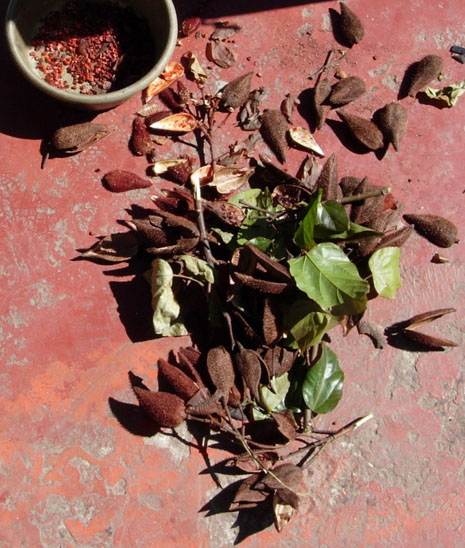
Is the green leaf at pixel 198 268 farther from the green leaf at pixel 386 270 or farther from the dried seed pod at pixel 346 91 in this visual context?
the dried seed pod at pixel 346 91

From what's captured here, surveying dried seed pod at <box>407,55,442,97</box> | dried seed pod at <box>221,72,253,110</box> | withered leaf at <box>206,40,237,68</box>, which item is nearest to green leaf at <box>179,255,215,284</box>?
dried seed pod at <box>221,72,253,110</box>

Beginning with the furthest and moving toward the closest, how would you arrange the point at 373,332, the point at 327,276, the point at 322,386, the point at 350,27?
the point at 350,27, the point at 373,332, the point at 322,386, the point at 327,276

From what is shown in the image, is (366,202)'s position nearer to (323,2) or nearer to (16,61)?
(323,2)

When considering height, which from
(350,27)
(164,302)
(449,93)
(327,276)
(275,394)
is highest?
(350,27)

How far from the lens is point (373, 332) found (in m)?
1.58

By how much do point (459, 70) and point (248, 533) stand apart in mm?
1139

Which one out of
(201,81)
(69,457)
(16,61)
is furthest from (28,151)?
(69,457)

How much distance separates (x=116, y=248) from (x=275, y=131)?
43 centimetres

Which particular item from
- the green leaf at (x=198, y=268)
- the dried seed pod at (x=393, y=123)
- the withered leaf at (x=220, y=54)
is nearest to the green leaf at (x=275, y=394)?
the green leaf at (x=198, y=268)

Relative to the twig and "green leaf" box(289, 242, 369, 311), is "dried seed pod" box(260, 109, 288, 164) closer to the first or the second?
the twig

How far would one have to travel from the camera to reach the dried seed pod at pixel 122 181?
1.55 metres

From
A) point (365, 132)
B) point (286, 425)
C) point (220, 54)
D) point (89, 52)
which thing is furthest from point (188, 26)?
point (286, 425)

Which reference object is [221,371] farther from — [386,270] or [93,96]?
[93,96]

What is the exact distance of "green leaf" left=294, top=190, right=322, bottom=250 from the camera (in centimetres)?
138
